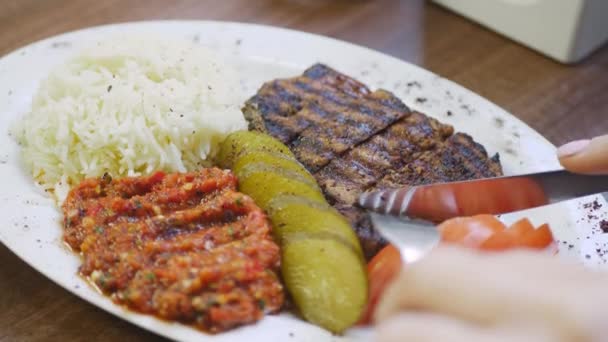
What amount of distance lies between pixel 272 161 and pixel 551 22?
7.45ft

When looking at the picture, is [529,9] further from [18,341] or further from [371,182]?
[18,341]

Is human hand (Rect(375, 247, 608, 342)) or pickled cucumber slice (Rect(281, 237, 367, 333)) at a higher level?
human hand (Rect(375, 247, 608, 342))

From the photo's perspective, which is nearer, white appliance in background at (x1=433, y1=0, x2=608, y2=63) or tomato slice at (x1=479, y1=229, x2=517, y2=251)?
tomato slice at (x1=479, y1=229, x2=517, y2=251)

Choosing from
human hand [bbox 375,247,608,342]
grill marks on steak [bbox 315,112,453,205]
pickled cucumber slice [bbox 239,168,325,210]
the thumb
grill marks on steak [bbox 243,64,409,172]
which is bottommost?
grill marks on steak [bbox 315,112,453,205]

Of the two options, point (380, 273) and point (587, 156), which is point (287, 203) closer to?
point (380, 273)

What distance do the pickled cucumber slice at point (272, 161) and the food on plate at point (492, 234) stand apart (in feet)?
2.18

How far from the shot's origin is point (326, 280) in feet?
8.53

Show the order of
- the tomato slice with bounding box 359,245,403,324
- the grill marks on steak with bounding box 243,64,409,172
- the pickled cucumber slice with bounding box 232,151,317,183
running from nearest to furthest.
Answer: the tomato slice with bounding box 359,245,403,324 < the pickled cucumber slice with bounding box 232,151,317,183 < the grill marks on steak with bounding box 243,64,409,172

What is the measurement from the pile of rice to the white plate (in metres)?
0.16

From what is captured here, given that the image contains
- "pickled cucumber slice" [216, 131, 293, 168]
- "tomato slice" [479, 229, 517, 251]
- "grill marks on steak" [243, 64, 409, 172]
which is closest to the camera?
"tomato slice" [479, 229, 517, 251]

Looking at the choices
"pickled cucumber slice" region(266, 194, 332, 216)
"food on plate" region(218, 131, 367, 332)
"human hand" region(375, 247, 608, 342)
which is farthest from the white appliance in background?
"human hand" region(375, 247, 608, 342)

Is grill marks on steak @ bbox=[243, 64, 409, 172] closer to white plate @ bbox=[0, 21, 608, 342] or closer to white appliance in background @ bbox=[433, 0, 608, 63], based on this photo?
white plate @ bbox=[0, 21, 608, 342]

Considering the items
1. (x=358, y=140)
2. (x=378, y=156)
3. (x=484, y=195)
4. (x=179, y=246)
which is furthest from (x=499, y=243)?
(x=179, y=246)

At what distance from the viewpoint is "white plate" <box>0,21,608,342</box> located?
8.53ft
